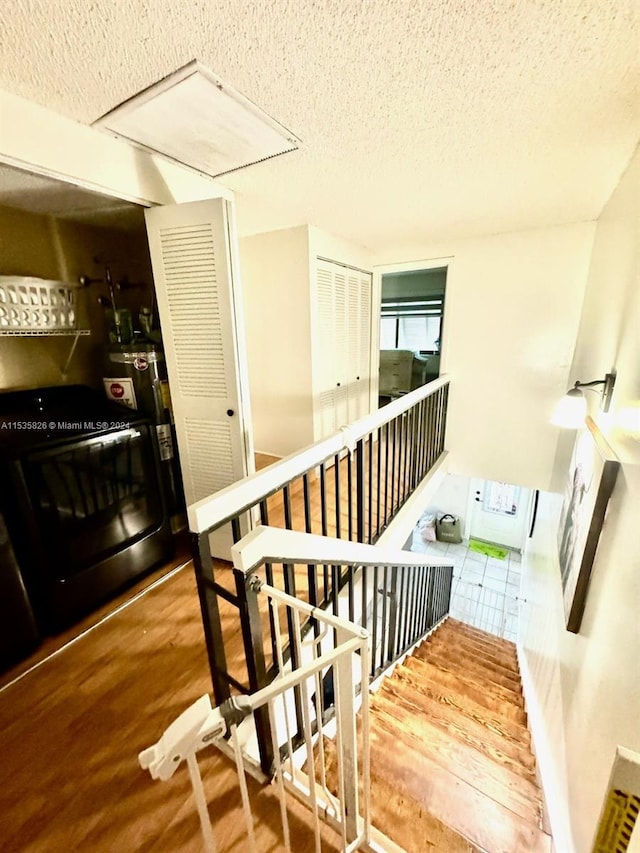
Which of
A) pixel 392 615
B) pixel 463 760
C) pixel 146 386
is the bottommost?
pixel 463 760

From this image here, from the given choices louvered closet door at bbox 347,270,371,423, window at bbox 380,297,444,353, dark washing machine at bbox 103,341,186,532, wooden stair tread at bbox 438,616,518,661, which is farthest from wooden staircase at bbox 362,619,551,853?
window at bbox 380,297,444,353

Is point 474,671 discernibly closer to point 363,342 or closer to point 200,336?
point 363,342

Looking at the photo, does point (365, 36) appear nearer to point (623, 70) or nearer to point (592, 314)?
point (623, 70)

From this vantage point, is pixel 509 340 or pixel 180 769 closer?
pixel 180 769

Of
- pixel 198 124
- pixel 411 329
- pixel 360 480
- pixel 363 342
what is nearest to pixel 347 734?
pixel 360 480

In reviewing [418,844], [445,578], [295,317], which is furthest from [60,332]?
[445,578]

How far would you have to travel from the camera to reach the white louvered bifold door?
1632mm

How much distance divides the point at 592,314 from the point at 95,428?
3176 millimetres

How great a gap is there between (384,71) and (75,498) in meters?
2.08

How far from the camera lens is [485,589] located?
5.12m

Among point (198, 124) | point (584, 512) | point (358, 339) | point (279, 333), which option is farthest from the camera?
point (358, 339)

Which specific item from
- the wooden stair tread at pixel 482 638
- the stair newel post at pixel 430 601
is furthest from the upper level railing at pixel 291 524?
the wooden stair tread at pixel 482 638

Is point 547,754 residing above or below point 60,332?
below

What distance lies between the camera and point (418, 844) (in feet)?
3.49
